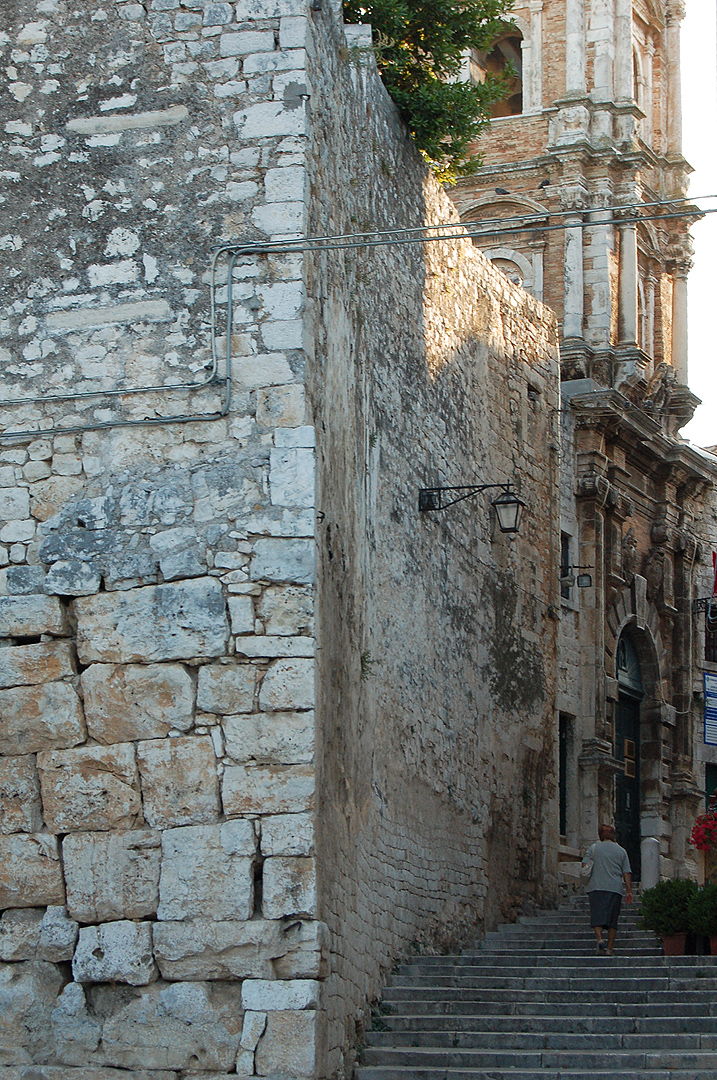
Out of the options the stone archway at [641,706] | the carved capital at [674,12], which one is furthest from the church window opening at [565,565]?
the carved capital at [674,12]

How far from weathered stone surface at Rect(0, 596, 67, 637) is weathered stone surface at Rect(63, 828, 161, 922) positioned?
1.07m

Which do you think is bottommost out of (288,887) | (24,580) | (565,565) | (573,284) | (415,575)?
(288,887)

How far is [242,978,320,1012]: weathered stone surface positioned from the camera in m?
7.26

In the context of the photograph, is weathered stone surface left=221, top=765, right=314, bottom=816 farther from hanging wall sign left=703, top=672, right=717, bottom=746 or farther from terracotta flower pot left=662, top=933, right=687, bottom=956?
hanging wall sign left=703, top=672, right=717, bottom=746

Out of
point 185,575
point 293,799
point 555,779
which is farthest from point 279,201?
point 555,779

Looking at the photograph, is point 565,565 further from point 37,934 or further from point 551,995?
point 37,934

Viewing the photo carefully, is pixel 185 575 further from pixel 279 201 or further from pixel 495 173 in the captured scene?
pixel 495 173

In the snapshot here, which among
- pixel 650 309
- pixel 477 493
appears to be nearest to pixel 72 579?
pixel 477 493

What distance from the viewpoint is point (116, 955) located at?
7.49 m

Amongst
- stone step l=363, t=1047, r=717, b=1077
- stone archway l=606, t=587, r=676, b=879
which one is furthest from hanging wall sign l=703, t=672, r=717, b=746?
stone step l=363, t=1047, r=717, b=1077

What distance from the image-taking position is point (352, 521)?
9414mm

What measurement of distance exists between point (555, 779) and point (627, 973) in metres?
4.33

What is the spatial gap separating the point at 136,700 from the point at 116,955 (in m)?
1.22

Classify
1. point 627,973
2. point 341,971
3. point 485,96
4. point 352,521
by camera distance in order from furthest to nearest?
point 485,96 < point 627,973 < point 352,521 < point 341,971
